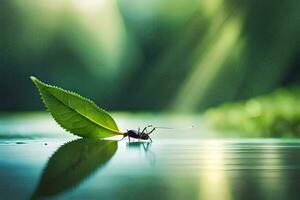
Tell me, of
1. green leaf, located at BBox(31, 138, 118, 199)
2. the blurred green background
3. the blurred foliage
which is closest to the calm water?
green leaf, located at BBox(31, 138, 118, 199)

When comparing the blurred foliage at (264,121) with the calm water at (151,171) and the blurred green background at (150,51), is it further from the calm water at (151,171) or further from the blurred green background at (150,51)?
the calm water at (151,171)

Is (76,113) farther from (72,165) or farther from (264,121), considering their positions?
(264,121)

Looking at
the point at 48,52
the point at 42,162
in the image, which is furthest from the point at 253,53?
the point at 42,162

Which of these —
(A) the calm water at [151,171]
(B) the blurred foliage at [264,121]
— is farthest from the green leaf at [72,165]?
(B) the blurred foliage at [264,121]

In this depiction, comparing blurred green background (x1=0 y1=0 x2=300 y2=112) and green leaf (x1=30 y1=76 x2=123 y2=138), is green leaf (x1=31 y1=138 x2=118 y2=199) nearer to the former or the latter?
green leaf (x1=30 y1=76 x2=123 y2=138)

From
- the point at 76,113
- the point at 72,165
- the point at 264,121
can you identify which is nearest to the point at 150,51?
the point at 264,121
